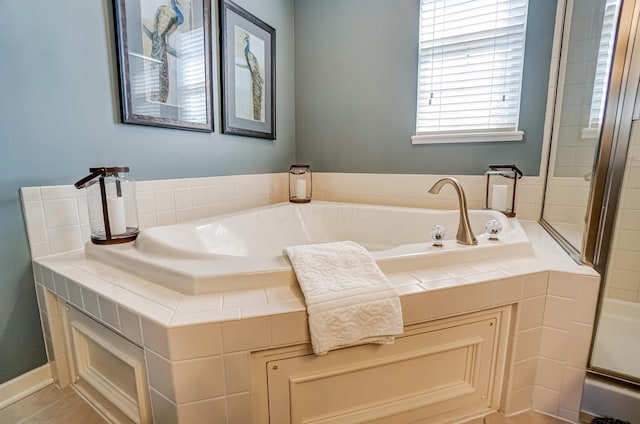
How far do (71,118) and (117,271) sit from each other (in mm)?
689

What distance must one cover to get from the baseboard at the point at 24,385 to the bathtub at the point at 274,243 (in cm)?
52

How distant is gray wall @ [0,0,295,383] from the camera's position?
1.07 metres

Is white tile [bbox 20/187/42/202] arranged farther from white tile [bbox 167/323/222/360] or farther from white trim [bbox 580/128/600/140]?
white trim [bbox 580/128/600/140]

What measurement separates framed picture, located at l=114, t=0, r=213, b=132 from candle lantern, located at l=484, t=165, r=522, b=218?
1.80 m

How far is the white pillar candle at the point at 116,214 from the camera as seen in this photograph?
1240mm

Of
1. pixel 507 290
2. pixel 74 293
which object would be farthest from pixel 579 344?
pixel 74 293

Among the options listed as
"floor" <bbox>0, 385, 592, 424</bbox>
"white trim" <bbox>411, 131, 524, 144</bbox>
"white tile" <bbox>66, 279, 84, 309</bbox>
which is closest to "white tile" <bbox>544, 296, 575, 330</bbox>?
"floor" <bbox>0, 385, 592, 424</bbox>

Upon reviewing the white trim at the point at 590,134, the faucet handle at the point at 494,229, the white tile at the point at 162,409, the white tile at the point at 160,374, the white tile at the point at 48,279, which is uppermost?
the white trim at the point at 590,134

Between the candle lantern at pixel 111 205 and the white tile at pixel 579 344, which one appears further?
the candle lantern at pixel 111 205

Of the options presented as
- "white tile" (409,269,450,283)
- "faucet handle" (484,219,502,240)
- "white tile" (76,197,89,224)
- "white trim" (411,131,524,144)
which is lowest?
"white tile" (409,269,450,283)

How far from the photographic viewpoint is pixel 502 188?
1857mm

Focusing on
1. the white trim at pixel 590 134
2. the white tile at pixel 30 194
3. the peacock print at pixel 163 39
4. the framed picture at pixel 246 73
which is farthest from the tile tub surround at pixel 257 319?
the framed picture at pixel 246 73

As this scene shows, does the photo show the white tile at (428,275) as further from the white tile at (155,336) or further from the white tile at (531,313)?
the white tile at (155,336)

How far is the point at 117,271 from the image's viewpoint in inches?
41.7
